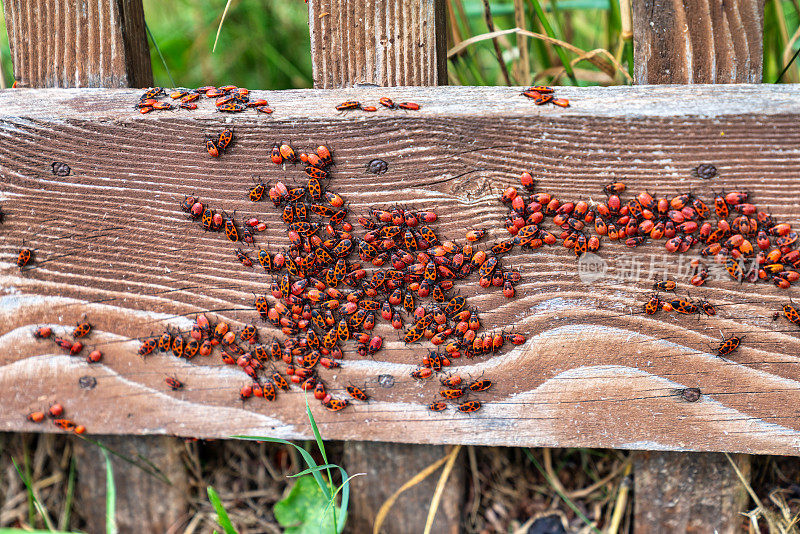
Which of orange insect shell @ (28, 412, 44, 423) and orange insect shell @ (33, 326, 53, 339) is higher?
orange insect shell @ (33, 326, 53, 339)

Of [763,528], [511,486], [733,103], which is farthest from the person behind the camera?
[511,486]

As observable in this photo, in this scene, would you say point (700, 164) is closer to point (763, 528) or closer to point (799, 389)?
point (799, 389)

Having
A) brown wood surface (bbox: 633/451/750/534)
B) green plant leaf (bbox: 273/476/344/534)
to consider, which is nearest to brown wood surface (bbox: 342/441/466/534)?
green plant leaf (bbox: 273/476/344/534)

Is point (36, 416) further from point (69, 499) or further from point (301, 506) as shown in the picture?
point (301, 506)

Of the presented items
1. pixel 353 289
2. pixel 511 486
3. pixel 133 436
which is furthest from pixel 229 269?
pixel 511 486

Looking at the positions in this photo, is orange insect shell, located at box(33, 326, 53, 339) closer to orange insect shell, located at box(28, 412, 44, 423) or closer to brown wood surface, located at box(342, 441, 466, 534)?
orange insect shell, located at box(28, 412, 44, 423)

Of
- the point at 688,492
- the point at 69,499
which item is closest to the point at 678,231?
the point at 688,492
